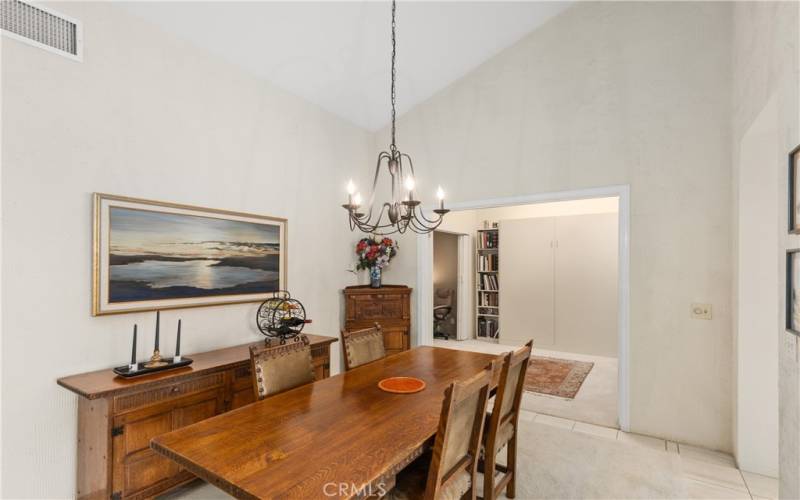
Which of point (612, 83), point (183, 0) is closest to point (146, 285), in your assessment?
point (183, 0)

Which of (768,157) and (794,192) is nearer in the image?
(794,192)

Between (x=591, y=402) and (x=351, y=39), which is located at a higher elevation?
(x=351, y=39)

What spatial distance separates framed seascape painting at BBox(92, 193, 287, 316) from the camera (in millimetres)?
2504

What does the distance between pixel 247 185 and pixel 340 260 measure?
4.40 ft

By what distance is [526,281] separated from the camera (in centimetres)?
668

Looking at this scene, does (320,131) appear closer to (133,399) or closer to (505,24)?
(505,24)

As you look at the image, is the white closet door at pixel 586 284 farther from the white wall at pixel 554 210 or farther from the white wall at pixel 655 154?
the white wall at pixel 655 154

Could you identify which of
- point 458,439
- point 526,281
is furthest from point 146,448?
point 526,281

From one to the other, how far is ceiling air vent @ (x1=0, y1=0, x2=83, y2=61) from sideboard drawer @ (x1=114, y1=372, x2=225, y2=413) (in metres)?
1.97

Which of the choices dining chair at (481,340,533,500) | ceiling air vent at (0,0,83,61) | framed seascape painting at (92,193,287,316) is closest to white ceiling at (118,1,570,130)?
ceiling air vent at (0,0,83,61)

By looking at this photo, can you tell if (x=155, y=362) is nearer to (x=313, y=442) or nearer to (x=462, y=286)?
(x=313, y=442)

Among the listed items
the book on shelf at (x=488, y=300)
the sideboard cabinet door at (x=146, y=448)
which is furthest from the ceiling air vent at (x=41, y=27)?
the book on shelf at (x=488, y=300)

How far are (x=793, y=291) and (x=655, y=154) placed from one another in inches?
79.3

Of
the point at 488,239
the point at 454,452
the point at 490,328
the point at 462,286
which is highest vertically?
the point at 488,239
